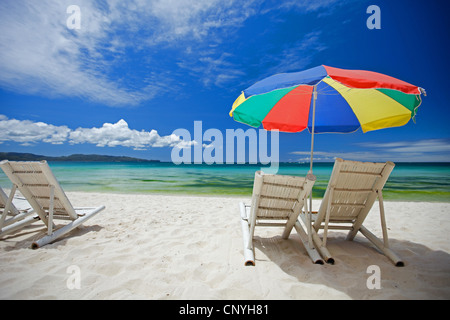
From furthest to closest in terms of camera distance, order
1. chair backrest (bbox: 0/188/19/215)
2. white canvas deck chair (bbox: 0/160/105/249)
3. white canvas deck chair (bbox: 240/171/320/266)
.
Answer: chair backrest (bbox: 0/188/19/215) → white canvas deck chair (bbox: 0/160/105/249) → white canvas deck chair (bbox: 240/171/320/266)

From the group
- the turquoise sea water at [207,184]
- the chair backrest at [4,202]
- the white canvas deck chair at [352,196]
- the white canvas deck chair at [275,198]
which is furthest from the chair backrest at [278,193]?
the turquoise sea water at [207,184]

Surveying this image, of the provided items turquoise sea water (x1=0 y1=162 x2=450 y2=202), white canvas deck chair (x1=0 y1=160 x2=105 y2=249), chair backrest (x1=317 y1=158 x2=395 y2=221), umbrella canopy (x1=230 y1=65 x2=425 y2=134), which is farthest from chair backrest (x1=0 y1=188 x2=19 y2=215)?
turquoise sea water (x1=0 y1=162 x2=450 y2=202)

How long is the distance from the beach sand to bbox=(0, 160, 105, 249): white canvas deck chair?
22cm

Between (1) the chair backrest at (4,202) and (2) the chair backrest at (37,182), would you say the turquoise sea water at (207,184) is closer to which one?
(1) the chair backrest at (4,202)

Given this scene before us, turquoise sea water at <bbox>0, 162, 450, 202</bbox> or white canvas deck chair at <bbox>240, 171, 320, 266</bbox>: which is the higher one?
white canvas deck chair at <bbox>240, 171, 320, 266</bbox>

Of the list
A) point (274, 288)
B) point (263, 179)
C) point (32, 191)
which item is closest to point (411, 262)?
point (274, 288)

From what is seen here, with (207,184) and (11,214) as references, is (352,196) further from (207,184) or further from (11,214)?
(207,184)

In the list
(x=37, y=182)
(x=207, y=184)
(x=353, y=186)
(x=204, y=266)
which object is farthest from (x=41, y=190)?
(x=207, y=184)

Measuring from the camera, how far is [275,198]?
2.70m

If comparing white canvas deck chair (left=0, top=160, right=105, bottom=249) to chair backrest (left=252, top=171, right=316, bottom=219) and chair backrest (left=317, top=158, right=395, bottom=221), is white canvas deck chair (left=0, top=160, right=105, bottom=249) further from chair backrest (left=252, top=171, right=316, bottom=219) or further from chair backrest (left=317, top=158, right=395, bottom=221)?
chair backrest (left=317, top=158, right=395, bottom=221)

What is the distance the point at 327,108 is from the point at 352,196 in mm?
1757

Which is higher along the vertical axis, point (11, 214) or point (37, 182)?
point (37, 182)

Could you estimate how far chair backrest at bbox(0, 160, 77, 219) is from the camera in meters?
2.81
